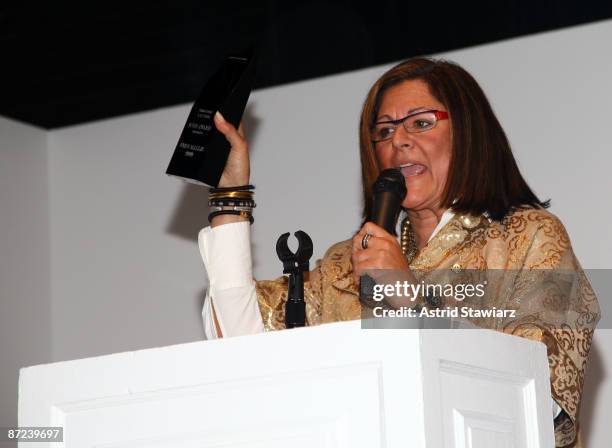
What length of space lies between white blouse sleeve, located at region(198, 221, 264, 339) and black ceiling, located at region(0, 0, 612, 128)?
1.55 metres

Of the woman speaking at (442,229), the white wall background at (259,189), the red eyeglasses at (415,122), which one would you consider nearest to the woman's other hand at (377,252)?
the woman speaking at (442,229)

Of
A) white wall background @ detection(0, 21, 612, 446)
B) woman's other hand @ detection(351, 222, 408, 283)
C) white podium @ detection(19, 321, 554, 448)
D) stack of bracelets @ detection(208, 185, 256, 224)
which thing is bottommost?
white podium @ detection(19, 321, 554, 448)

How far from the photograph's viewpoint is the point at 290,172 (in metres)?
3.92

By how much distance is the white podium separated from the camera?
1.31 metres

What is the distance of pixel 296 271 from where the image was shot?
1.82 meters

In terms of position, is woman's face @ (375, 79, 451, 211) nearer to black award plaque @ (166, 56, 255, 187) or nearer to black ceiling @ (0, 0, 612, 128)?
black award plaque @ (166, 56, 255, 187)

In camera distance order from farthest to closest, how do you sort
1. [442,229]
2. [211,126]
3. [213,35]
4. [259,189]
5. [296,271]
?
[259,189], [213,35], [442,229], [211,126], [296,271]

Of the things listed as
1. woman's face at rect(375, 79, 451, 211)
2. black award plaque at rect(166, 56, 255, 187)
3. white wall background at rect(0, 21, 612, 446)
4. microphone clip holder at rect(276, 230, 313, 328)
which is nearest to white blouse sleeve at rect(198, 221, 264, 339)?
black award plaque at rect(166, 56, 255, 187)

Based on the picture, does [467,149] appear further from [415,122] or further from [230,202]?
[230,202]

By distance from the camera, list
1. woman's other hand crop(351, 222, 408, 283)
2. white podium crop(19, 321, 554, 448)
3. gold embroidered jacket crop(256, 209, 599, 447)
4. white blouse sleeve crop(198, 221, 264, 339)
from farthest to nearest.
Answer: white blouse sleeve crop(198, 221, 264, 339), gold embroidered jacket crop(256, 209, 599, 447), woman's other hand crop(351, 222, 408, 283), white podium crop(19, 321, 554, 448)

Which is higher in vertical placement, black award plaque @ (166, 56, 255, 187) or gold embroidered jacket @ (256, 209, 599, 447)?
black award plaque @ (166, 56, 255, 187)

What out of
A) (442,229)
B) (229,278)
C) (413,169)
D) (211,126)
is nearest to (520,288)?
(442,229)

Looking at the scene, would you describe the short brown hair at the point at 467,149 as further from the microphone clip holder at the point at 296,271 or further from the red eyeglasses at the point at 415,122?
the microphone clip holder at the point at 296,271

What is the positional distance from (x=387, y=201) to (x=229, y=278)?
40 cm
